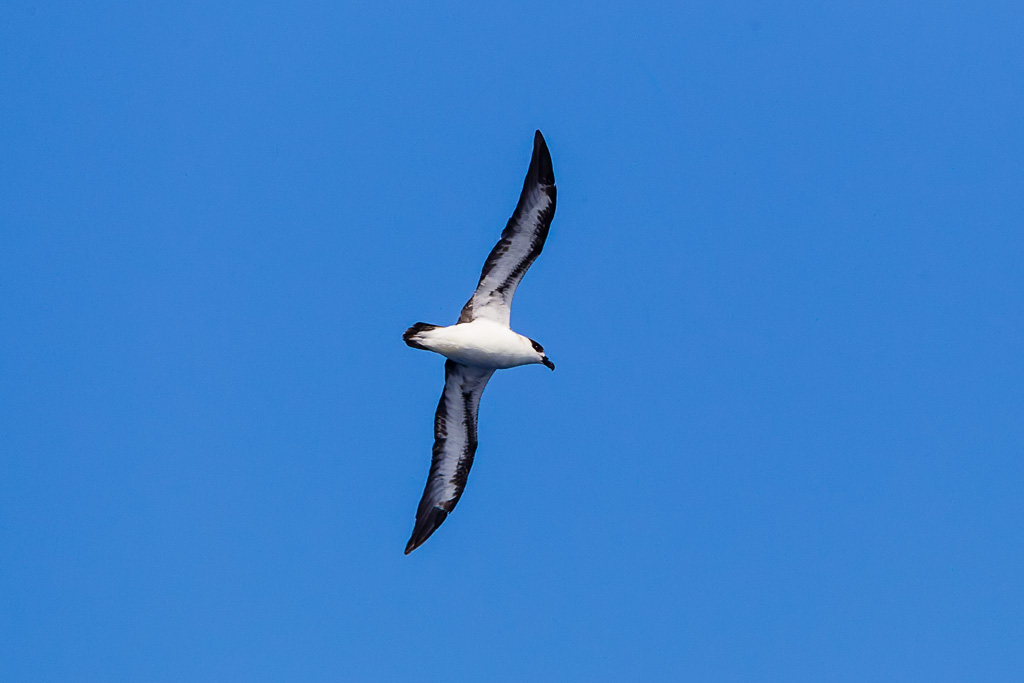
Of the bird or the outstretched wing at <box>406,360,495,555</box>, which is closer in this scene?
the bird

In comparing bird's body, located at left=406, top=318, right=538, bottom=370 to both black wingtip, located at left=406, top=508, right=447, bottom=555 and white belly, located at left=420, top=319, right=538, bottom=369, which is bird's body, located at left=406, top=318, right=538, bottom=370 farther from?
black wingtip, located at left=406, top=508, right=447, bottom=555

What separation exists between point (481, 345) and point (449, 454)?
11.1 ft

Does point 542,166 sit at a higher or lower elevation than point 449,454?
higher

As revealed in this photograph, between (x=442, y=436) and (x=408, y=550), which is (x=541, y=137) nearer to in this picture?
(x=442, y=436)

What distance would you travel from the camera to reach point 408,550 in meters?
26.3

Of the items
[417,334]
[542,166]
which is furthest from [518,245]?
[417,334]

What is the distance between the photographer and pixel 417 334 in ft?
79.8

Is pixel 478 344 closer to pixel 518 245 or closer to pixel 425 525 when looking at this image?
pixel 518 245

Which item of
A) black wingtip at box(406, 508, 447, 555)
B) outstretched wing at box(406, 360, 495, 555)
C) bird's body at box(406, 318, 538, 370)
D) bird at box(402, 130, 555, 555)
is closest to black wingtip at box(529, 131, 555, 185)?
bird at box(402, 130, 555, 555)

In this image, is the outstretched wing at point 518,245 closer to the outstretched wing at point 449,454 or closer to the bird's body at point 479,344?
the bird's body at point 479,344

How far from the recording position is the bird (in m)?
24.2

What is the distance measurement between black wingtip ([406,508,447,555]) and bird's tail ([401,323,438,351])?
4547 millimetres

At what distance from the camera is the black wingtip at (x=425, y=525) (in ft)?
87.3

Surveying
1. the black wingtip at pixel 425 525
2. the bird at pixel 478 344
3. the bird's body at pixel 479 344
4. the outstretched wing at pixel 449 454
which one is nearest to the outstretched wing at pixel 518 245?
the bird at pixel 478 344
